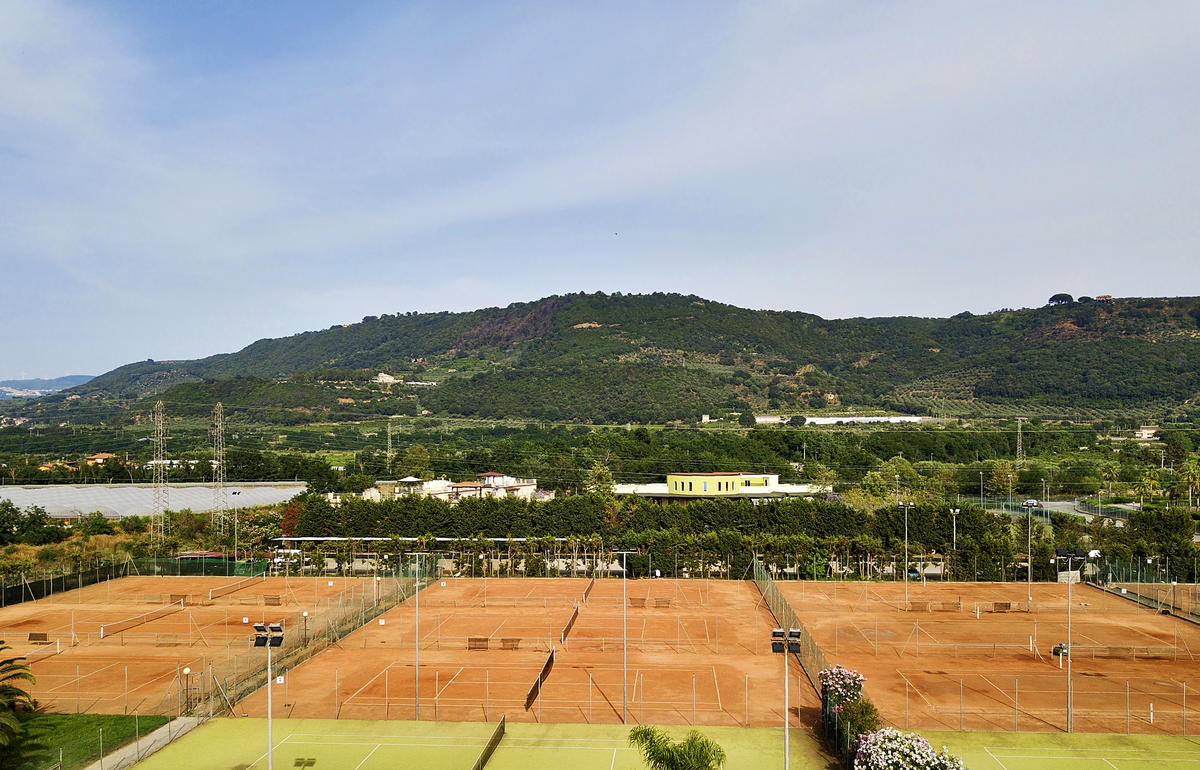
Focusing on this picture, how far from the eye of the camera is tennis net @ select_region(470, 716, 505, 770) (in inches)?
875

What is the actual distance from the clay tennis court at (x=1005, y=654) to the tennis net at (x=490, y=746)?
1176 centimetres

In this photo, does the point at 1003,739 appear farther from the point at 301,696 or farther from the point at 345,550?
the point at 345,550

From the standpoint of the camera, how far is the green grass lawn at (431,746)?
2302 centimetres

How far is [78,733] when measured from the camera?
1016 inches

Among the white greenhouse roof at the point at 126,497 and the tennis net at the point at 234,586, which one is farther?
the white greenhouse roof at the point at 126,497

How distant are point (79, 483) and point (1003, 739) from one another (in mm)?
99875

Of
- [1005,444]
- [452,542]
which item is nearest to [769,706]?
[452,542]

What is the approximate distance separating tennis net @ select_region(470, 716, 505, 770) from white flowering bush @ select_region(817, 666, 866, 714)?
A: 944 centimetres

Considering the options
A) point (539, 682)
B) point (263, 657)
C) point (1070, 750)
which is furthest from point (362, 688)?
point (1070, 750)

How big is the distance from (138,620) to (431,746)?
972 inches

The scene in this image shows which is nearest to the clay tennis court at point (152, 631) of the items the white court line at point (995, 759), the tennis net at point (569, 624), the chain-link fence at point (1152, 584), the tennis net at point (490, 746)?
the tennis net at point (569, 624)

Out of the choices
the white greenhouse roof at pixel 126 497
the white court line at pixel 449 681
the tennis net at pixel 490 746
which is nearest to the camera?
the tennis net at pixel 490 746

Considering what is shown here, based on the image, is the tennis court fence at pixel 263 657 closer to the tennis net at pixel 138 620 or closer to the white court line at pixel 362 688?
the white court line at pixel 362 688

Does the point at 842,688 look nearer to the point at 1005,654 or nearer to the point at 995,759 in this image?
the point at 995,759
